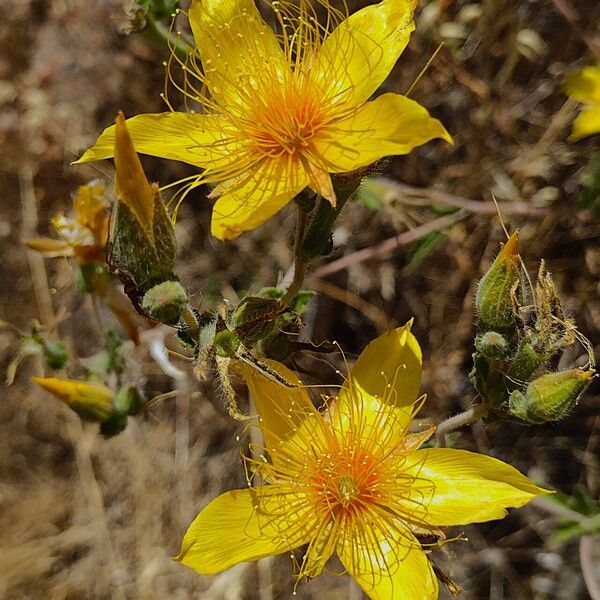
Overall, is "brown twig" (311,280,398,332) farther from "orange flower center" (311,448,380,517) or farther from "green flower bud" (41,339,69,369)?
"orange flower center" (311,448,380,517)

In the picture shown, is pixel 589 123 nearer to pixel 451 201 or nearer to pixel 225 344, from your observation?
pixel 451 201

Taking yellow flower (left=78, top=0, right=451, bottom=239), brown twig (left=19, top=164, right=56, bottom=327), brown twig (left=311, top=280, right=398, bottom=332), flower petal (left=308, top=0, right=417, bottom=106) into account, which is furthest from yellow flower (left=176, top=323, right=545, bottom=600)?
brown twig (left=19, top=164, right=56, bottom=327)

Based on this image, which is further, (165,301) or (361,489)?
(361,489)

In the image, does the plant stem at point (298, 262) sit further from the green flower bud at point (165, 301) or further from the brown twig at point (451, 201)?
the brown twig at point (451, 201)

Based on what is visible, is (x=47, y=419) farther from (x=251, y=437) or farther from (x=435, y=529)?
(x=435, y=529)

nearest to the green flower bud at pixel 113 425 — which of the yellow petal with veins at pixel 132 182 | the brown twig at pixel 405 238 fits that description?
the yellow petal with veins at pixel 132 182

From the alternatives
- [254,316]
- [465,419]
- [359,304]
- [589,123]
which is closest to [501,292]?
[465,419]
